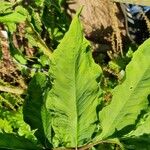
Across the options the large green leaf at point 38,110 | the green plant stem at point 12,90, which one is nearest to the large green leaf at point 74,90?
the large green leaf at point 38,110

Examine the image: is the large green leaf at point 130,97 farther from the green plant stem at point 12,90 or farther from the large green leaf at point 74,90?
the green plant stem at point 12,90

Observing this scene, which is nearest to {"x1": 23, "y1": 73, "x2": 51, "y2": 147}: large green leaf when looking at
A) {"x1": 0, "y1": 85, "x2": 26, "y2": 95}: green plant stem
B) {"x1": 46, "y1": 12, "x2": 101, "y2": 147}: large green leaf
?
{"x1": 46, "y1": 12, "x2": 101, "y2": 147}: large green leaf

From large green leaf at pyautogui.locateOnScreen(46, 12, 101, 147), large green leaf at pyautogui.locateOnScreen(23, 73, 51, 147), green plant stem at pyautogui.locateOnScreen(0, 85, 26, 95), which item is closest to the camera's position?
large green leaf at pyautogui.locateOnScreen(46, 12, 101, 147)

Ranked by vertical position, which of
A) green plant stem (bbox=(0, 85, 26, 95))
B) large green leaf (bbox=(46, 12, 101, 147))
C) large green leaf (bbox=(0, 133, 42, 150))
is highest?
large green leaf (bbox=(46, 12, 101, 147))

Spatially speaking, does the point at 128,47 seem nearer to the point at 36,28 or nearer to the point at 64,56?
the point at 36,28

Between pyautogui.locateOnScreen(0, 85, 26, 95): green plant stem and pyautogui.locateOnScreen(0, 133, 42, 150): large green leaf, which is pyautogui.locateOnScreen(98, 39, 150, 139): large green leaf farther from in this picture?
pyautogui.locateOnScreen(0, 85, 26, 95): green plant stem

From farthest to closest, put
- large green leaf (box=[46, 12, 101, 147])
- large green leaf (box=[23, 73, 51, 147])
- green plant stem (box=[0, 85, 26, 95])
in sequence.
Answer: green plant stem (box=[0, 85, 26, 95])
large green leaf (box=[23, 73, 51, 147])
large green leaf (box=[46, 12, 101, 147])

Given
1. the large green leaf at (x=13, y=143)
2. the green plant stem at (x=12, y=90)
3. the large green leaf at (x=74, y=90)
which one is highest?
the large green leaf at (x=74, y=90)
